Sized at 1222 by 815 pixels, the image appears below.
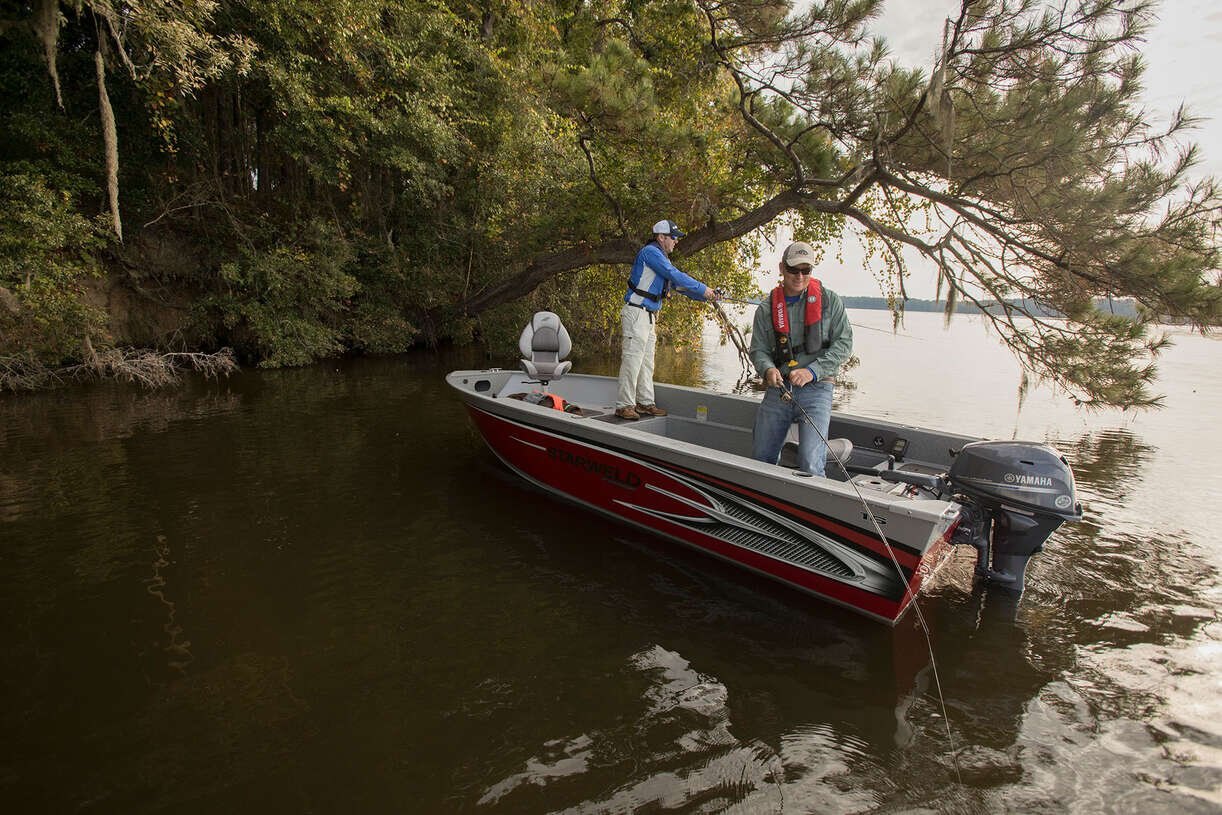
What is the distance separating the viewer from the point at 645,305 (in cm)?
537

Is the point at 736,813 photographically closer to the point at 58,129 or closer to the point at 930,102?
the point at 930,102

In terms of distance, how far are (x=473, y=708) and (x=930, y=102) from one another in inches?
240

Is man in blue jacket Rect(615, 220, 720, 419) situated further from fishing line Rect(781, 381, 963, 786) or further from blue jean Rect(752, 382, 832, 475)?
fishing line Rect(781, 381, 963, 786)

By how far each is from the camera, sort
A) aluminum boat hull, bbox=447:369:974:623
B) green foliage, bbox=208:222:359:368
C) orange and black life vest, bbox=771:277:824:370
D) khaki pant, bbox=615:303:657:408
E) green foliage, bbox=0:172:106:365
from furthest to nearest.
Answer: green foliage, bbox=208:222:359:368 < green foliage, bbox=0:172:106:365 < khaki pant, bbox=615:303:657:408 < orange and black life vest, bbox=771:277:824:370 < aluminum boat hull, bbox=447:369:974:623

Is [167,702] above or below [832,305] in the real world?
below

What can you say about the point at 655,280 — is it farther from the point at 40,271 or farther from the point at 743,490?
the point at 40,271

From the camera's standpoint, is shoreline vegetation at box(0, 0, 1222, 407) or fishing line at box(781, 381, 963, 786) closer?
fishing line at box(781, 381, 963, 786)

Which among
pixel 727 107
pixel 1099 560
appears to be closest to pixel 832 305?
pixel 1099 560

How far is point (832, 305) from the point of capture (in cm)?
404

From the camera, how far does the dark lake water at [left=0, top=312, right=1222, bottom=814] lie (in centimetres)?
229

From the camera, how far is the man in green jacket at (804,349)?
3943 millimetres

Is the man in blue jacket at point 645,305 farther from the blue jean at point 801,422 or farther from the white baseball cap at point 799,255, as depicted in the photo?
the blue jean at point 801,422

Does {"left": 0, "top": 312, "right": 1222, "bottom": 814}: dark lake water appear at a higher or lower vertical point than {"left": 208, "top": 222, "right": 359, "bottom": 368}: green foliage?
lower

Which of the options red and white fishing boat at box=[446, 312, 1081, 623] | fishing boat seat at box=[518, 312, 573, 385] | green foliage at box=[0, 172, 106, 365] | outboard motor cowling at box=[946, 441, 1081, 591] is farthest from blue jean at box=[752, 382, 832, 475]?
green foliage at box=[0, 172, 106, 365]
